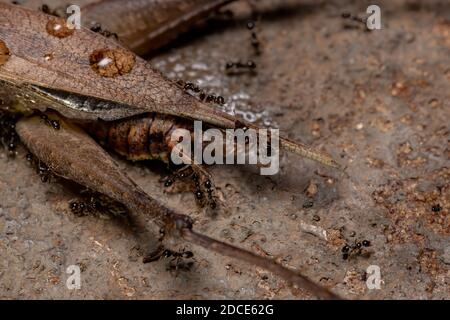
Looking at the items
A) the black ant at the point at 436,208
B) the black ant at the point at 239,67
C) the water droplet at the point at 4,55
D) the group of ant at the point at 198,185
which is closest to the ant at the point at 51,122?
the water droplet at the point at 4,55

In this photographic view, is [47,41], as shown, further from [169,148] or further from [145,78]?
[169,148]

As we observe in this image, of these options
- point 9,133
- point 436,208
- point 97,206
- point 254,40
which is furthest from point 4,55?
point 436,208

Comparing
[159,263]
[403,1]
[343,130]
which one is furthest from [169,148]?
[403,1]

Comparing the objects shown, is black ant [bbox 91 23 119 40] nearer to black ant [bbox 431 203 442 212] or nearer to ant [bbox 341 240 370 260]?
ant [bbox 341 240 370 260]

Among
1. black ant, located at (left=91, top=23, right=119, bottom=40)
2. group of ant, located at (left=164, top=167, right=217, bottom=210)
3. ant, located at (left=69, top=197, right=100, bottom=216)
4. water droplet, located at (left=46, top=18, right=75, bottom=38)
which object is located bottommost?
ant, located at (left=69, top=197, right=100, bottom=216)

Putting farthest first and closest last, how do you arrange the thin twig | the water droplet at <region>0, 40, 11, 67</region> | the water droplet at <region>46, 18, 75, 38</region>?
1. the water droplet at <region>46, 18, 75, 38</region>
2. the water droplet at <region>0, 40, 11, 67</region>
3. the thin twig

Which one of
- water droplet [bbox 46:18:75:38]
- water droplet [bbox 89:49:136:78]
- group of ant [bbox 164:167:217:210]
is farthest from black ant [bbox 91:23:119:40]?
group of ant [bbox 164:167:217:210]
